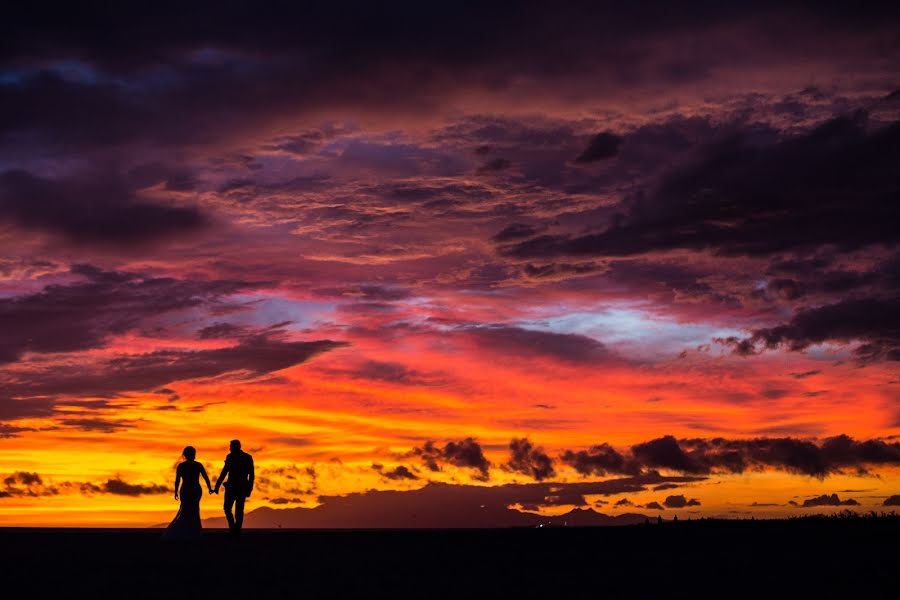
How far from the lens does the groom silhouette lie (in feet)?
97.6

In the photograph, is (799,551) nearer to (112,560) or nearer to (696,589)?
(696,589)

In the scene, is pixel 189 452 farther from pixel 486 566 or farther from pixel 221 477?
pixel 486 566

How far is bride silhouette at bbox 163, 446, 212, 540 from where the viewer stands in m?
29.5

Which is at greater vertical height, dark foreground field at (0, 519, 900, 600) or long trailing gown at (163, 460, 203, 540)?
long trailing gown at (163, 460, 203, 540)

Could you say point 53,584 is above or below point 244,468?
below

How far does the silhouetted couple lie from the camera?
29.7m

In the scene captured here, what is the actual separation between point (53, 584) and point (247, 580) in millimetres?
2950

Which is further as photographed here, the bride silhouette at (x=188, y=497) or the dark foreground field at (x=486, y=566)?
the bride silhouette at (x=188, y=497)

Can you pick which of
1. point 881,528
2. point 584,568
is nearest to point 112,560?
point 584,568

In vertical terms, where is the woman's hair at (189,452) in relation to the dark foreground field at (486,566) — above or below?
above

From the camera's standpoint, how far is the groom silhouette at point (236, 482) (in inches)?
1171

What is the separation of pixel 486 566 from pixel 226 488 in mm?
11872

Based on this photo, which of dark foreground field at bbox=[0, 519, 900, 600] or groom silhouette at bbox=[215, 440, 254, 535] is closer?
dark foreground field at bbox=[0, 519, 900, 600]

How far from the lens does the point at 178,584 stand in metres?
16.9
